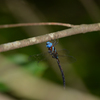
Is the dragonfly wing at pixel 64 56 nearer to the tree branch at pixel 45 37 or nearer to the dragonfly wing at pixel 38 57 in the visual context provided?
the dragonfly wing at pixel 38 57

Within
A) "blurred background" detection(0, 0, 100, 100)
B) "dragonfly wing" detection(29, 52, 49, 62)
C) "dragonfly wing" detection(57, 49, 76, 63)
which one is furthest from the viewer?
"blurred background" detection(0, 0, 100, 100)

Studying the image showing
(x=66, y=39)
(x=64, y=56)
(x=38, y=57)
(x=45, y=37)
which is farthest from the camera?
(x=66, y=39)

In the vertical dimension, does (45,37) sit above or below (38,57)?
below

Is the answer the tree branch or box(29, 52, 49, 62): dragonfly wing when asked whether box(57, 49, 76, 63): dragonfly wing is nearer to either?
box(29, 52, 49, 62): dragonfly wing

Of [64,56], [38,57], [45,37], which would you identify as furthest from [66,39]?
[45,37]

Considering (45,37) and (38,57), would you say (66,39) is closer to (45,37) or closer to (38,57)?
(38,57)

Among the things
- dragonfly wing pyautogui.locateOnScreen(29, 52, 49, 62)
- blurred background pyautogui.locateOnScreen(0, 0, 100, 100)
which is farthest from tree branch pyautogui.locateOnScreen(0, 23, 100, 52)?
blurred background pyautogui.locateOnScreen(0, 0, 100, 100)

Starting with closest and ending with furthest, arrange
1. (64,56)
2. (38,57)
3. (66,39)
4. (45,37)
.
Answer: (45,37), (38,57), (64,56), (66,39)

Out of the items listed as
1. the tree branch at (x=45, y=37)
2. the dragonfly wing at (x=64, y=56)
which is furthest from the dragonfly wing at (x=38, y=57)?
the tree branch at (x=45, y=37)

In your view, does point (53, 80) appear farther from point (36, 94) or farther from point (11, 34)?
point (11, 34)

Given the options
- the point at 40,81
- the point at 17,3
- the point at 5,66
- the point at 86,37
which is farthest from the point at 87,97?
the point at 17,3

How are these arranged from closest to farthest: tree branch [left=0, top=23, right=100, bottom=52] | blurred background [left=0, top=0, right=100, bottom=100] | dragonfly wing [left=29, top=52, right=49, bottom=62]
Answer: tree branch [left=0, top=23, right=100, bottom=52] < dragonfly wing [left=29, top=52, right=49, bottom=62] < blurred background [left=0, top=0, right=100, bottom=100]
